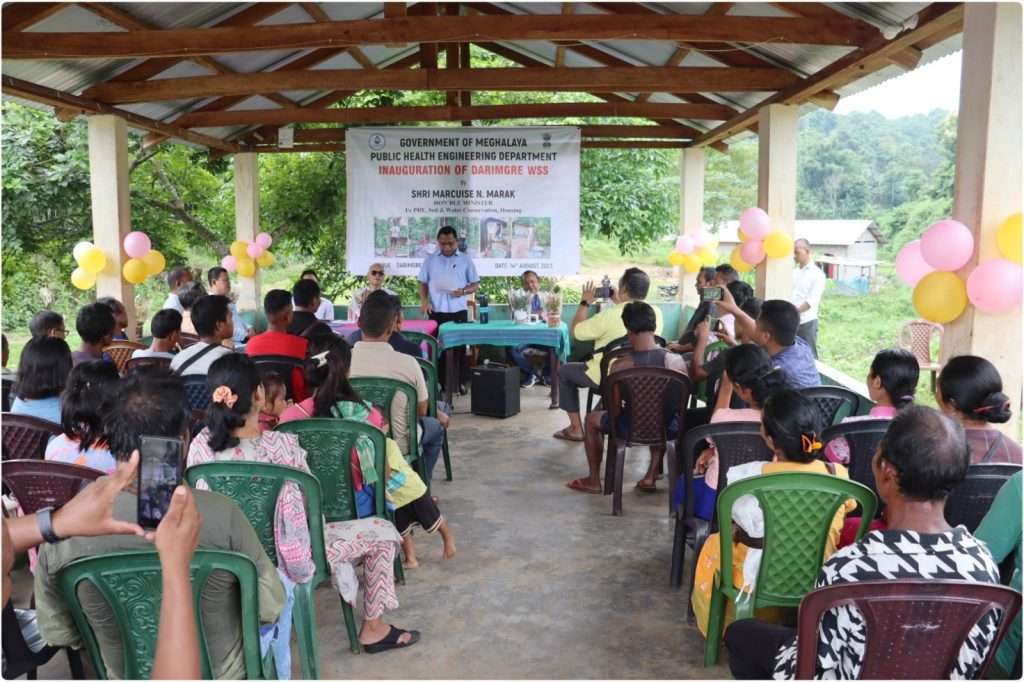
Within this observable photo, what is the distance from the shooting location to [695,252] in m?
9.27

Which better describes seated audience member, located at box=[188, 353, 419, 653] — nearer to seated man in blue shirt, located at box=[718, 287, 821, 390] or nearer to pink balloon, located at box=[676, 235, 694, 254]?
seated man in blue shirt, located at box=[718, 287, 821, 390]

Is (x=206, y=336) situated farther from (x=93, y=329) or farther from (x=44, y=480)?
(x=44, y=480)

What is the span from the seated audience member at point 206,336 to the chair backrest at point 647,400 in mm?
1938

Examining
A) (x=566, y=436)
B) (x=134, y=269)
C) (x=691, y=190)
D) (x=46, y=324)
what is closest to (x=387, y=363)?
(x=46, y=324)

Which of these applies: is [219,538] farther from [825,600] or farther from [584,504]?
[584,504]

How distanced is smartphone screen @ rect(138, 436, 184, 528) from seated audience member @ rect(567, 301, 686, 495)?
3078 mm

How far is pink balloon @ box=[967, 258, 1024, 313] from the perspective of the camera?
11.3 ft

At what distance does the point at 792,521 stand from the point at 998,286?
172cm

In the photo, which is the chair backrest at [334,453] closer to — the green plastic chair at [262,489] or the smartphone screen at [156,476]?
the green plastic chair at [262,489]

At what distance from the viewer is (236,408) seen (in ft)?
7.97

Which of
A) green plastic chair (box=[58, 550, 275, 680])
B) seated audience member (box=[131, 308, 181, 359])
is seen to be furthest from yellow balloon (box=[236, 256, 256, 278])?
green plastic chair (box=[58, 550, 275, 680])

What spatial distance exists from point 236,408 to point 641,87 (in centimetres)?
503

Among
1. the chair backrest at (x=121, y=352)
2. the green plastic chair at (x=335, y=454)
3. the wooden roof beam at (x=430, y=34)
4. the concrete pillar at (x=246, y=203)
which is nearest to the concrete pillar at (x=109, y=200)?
the wooden roof beam at (x=430, y=34)

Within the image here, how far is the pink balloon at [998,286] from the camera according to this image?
11.3 feet
